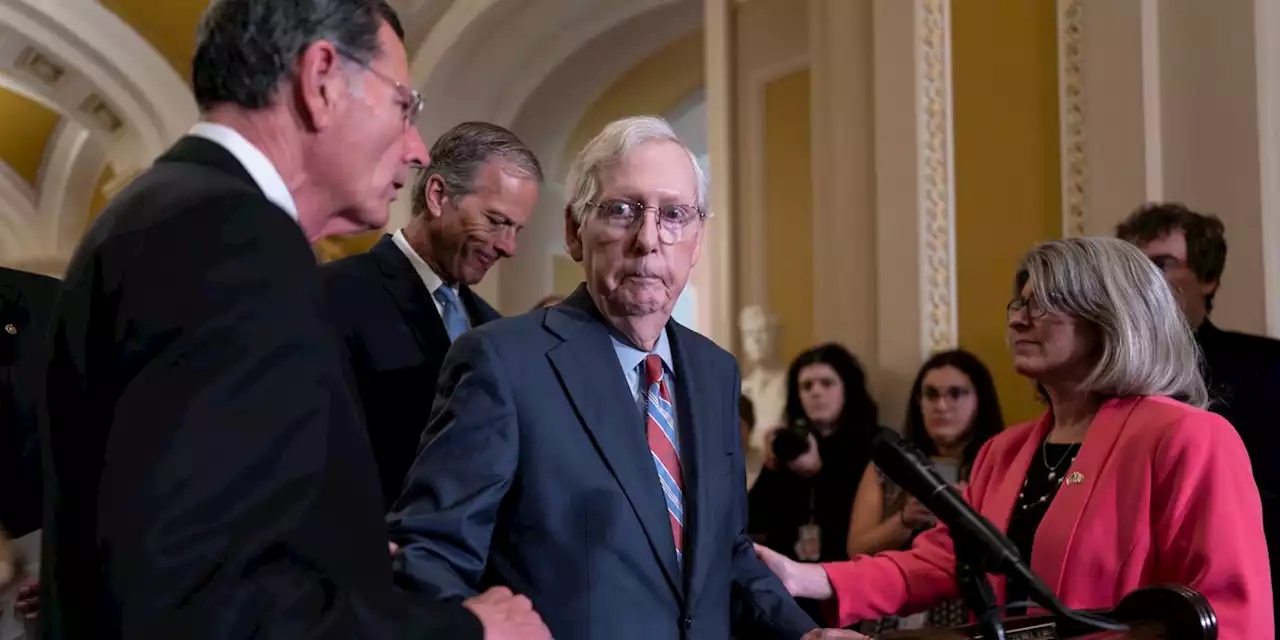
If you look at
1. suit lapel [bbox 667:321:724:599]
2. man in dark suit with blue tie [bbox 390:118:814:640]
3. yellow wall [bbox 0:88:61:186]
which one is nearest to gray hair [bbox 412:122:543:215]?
man in dark suit with blue tie [bbox 390:118:814:640]

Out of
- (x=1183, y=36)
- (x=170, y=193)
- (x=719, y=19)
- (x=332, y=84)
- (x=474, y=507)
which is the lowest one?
(x=474, y=507)

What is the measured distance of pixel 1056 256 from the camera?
2.13 metres

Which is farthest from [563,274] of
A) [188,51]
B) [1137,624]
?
[1137,624]

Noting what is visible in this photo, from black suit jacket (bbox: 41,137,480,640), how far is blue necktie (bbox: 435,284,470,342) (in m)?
1.29

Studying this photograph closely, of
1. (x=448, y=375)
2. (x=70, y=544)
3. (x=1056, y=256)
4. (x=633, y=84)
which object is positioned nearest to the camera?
(x=70, y=544)

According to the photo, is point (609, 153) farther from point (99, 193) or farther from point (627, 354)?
point (99, 193)

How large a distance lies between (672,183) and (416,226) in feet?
2.83

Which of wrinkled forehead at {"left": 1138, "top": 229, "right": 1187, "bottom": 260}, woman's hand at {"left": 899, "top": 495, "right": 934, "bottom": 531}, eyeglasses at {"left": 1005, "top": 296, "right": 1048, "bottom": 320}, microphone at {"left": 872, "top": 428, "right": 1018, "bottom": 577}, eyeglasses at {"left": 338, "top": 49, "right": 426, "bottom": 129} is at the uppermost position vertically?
eyeglasses at {"left": 338, "top": 49, "right": 426, "bottom": 129}

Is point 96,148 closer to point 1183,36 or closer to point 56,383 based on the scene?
point 1183,36

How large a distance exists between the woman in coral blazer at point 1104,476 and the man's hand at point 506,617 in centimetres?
72

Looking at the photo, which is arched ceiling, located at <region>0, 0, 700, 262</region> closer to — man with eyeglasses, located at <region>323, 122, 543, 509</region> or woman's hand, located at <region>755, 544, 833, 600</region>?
man with eyeglasses, located at <region>323, 122, 543, 509</region>

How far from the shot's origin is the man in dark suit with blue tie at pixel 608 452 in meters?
1.56

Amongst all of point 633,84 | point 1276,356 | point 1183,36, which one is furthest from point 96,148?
point 1276,356

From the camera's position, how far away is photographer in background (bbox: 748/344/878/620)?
12.6 ft
